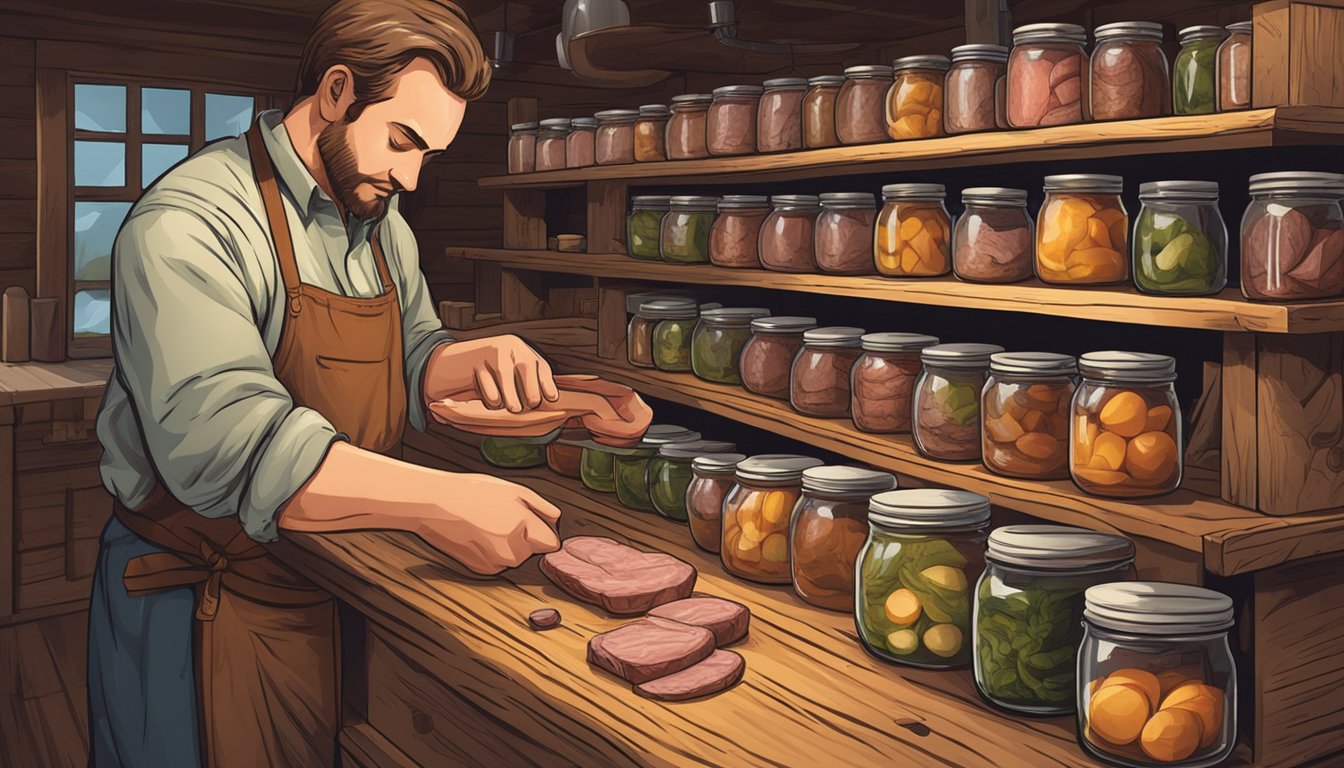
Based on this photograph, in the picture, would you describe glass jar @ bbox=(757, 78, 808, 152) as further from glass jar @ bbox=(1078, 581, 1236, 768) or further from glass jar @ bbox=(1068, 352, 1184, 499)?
glass jar @ bbox=(1078, 581, 1236, 768)

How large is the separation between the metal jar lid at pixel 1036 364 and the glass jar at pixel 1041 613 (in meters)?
0.20

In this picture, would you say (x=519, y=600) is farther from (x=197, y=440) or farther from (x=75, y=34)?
(x=75, y=34)

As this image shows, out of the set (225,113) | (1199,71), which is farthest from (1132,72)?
(225,113)

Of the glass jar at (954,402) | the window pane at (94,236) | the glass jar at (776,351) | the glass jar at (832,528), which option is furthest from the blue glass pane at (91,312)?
the glass jar at (954,402)

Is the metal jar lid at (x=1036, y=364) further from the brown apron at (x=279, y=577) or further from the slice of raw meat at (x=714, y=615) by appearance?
the brown apron at (x=279, y=577)

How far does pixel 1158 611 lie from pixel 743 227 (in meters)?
0.95

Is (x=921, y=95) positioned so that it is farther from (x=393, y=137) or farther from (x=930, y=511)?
(x=393, y=137)

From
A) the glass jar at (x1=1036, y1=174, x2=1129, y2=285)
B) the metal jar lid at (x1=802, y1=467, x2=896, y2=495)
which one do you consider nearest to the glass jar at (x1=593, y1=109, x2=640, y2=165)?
the metal jar lid at (x1=802, y1=467, x2=896, y2=495)

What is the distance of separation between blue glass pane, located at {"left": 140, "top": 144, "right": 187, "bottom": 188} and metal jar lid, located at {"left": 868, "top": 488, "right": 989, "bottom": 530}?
3014 millimetres

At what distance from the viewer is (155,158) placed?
3537 millimetres

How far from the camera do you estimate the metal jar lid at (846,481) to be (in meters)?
1.43

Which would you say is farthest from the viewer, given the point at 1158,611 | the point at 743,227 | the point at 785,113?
the point at 743,227

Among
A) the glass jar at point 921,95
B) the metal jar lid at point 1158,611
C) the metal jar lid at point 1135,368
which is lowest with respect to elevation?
→ the metal jar lid at point 1158,611

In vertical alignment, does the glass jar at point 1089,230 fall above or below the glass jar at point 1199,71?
below
